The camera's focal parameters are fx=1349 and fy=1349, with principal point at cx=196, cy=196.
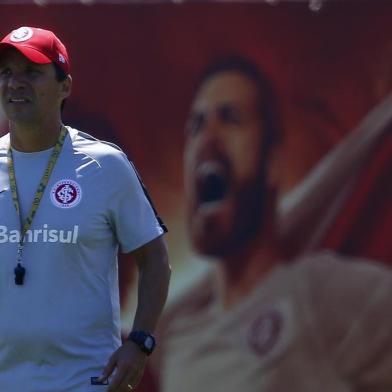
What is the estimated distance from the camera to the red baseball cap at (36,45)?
3.75 meters

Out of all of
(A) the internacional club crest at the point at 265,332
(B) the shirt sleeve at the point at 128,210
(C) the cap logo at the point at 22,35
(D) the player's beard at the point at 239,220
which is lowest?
(A) the internacional club crest at the point at 265,332

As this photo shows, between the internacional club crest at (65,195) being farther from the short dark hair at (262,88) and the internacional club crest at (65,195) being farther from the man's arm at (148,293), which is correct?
the short dark hair at (262,88)

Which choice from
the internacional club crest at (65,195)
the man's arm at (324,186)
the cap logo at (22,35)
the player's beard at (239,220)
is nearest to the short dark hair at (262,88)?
the player's beard at (239,220)

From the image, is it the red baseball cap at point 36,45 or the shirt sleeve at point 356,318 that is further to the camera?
the shirt sleeve at point 356,318

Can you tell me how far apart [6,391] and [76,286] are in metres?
0.35

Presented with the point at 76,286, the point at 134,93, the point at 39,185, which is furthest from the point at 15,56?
the point at 134,93

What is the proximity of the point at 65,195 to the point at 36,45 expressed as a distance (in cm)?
43

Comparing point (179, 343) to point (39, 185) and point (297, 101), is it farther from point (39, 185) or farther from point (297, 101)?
point (39, 185)

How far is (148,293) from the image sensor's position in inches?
151

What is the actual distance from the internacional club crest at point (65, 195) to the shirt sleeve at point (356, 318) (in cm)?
330

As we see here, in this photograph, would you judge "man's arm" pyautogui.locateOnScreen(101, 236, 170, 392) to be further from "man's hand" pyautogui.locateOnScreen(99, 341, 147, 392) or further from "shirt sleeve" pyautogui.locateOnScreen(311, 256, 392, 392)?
"shirt sleeve" pyautogui.locateOnScreen(311, 256, 392, 392)

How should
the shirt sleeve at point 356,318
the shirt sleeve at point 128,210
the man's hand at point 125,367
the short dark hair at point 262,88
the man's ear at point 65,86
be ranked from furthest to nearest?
the short dark hair at point 262,88 < the shirt sleeve at point 356,318 < the man's ear at point 65,86 < the shirt sleeve at point 128,210 < the man's hand at point 125,367

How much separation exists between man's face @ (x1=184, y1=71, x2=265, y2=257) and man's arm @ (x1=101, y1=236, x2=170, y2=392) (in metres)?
3.04

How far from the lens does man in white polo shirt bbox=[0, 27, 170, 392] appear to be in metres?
3.69
